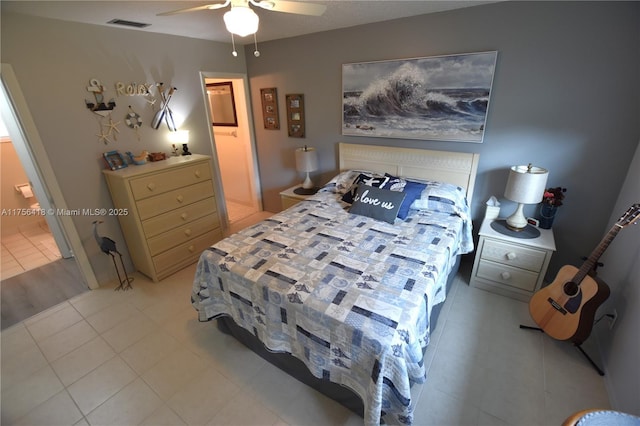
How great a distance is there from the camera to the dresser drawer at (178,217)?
2746 mm

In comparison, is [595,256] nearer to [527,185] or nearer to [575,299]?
[575,299]

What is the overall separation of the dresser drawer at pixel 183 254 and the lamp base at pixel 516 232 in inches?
116

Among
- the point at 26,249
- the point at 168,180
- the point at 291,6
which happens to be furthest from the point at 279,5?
the point at 26,249

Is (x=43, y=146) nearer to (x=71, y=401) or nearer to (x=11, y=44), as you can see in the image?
(x=11, y=44)

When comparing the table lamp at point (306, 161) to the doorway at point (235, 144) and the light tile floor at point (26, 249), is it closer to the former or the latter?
the doorway at point (235, 144)

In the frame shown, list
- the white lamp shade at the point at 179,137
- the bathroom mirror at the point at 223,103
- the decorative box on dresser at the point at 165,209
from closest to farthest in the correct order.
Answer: the decorative box on dresser at the point at 165,209 → the white lamp shade at the point at 179,137 → the bathroom mirror at the point at 223,103

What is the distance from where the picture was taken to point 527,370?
1.83 meters

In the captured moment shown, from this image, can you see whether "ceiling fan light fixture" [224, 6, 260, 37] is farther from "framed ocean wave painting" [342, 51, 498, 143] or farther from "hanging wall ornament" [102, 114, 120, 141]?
"hanging wall ornament" [102, 114, 120, 141]

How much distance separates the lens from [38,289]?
2797mm

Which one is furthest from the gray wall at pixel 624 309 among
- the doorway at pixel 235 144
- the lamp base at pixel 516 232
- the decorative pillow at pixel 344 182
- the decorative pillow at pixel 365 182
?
the doorway at pixel 235 144

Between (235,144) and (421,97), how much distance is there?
2819 millimetres

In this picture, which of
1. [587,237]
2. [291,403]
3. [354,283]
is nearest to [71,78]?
[354,283]

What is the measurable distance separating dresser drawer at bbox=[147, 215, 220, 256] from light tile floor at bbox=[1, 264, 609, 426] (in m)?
0.65

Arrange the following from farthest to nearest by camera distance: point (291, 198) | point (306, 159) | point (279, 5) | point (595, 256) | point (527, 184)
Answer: point (291, 198) < point (306, 159) < point (527, 184) < point (595, 256) < point (279, 5)
